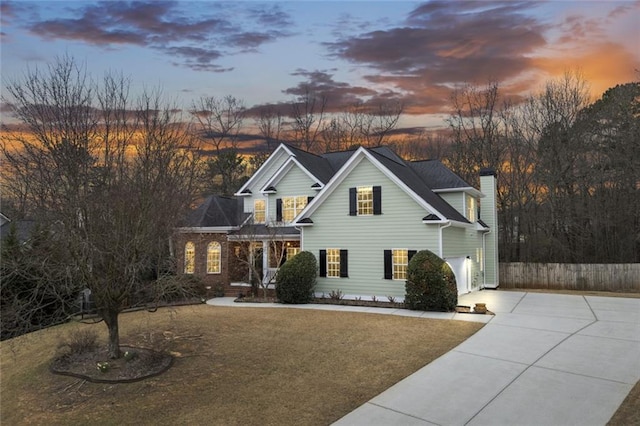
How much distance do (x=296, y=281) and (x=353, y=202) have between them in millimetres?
4363

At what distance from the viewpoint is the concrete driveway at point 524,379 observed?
568 centimetres

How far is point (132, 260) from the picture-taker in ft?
26.8

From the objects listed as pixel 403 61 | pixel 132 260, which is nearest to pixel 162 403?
pixel 132 260

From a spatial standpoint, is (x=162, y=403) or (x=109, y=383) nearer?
(x=162, y=403)

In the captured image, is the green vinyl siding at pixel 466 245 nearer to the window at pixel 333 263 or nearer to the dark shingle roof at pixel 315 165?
the window at pixel 333 263

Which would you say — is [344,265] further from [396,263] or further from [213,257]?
[213,257]

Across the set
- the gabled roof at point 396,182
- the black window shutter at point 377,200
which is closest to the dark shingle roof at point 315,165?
the gabled roof at point 396,182

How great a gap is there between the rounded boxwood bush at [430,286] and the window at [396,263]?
1.42 meters

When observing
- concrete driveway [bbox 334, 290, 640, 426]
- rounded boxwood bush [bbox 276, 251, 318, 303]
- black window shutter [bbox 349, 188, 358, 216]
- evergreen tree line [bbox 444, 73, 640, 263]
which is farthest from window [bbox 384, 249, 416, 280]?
evergreen tree line [bbox 444, 73, 640, 263]

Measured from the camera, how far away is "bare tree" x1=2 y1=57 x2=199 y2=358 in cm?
764

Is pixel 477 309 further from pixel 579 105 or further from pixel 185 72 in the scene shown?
pixel 579 105

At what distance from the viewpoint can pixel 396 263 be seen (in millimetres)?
16328

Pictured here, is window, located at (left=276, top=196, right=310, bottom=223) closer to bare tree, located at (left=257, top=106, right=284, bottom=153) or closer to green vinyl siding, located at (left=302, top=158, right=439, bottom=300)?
green vinyl siding, located at (left=302, top=158, right=439, bottom=300)

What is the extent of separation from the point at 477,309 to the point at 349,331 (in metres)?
5.28
